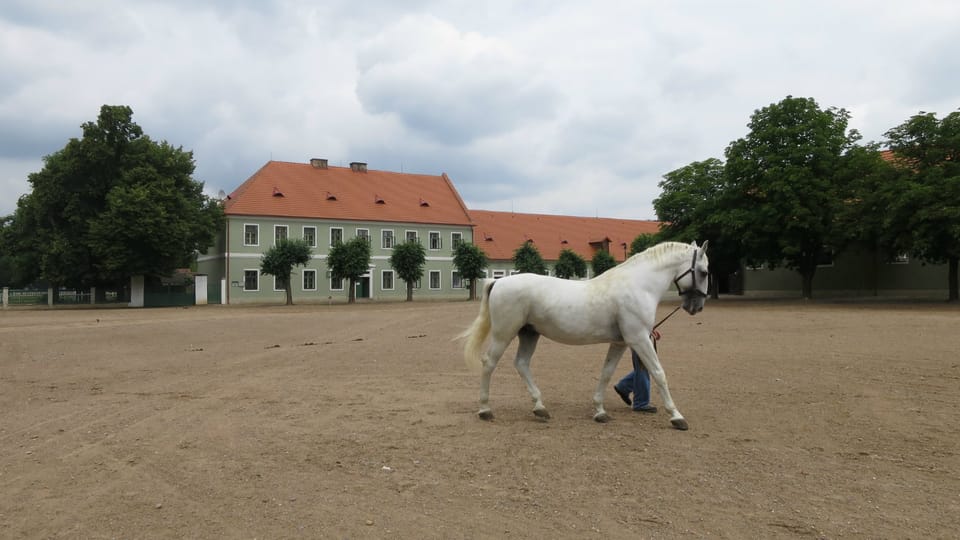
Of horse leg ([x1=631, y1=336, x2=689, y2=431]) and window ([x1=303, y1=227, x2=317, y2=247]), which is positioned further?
window ([x1=303, y1=227, x2=317, y2=247])

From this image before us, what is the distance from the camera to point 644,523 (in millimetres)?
4367

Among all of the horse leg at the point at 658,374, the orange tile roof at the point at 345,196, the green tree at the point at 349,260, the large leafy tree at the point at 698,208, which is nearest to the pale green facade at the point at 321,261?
the orange tile roof at the point at 345,196

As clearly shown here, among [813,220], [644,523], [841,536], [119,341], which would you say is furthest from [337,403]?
[813,220]

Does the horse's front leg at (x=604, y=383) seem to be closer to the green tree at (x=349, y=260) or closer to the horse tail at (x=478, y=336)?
the horse tail at (x=478, y=336)

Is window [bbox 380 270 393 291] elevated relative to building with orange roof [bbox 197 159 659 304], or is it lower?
lower

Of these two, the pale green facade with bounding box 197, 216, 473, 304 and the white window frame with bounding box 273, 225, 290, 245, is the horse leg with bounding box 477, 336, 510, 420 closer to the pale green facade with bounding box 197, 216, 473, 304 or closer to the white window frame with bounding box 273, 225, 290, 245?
the pale green facade with bounding box 197, 216, 473, 304

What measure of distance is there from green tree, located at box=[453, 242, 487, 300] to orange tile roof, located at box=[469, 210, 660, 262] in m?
8.68

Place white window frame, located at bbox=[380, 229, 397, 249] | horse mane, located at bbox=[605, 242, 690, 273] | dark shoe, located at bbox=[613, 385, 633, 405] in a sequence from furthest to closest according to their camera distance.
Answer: white window frame, located at bbox=[380, 229, 397, 249], dark shoe, located at bbox=[613, 385, 633, 405], horse mane, located at bbox=[605, 242, 690, 273]

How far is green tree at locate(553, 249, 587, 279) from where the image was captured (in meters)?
59.8

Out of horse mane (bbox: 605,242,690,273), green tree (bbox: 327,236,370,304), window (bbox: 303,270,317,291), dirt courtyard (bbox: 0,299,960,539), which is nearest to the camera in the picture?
dirt courtyard (bbox: 0,299,960,539)

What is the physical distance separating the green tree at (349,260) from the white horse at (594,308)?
41492mm

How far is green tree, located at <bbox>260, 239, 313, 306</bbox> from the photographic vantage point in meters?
47.1

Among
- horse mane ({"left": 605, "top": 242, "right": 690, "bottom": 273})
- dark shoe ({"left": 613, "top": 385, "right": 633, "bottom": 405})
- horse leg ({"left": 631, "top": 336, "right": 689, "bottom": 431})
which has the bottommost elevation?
dark shoe ({"left": 613, "top": 385, "right": 633, "bottom": 405})

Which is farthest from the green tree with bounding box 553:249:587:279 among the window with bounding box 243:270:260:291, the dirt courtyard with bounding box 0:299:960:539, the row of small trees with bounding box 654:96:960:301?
the dirt courtyard with bounding box 0:299:960:539
